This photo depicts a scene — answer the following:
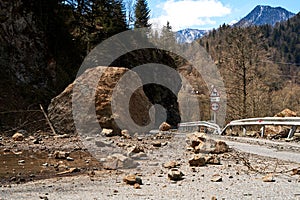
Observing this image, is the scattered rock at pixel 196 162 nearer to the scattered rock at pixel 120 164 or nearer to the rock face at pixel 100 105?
the scattered rock at pixel 120 164

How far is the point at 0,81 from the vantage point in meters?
20.5

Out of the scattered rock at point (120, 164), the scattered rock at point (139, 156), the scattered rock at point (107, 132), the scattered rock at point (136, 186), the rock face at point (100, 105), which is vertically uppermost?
the rock face at point (100, 105)

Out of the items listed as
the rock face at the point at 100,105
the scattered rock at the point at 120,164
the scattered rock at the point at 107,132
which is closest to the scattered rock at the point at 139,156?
the scattered rock at the point at 120,164

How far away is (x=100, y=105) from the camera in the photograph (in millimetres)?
15555

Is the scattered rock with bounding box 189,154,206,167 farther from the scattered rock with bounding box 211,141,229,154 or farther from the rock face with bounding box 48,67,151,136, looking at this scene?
the rock face with bounding box 48,67,151,136

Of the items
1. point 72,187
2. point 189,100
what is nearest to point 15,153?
point 72,187

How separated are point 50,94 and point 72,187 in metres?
17.6

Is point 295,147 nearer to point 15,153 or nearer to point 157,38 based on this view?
point 15,153

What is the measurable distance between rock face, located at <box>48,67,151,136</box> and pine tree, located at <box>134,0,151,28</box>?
40.3 metres

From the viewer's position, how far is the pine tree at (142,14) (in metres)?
57.2

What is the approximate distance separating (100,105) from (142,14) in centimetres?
4525

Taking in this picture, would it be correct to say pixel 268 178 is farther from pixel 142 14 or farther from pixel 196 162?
pixel 142 14

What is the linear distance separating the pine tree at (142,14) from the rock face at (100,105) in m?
40.3

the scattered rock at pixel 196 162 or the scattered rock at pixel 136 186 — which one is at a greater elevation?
the scattered rock at pixel 136 186
